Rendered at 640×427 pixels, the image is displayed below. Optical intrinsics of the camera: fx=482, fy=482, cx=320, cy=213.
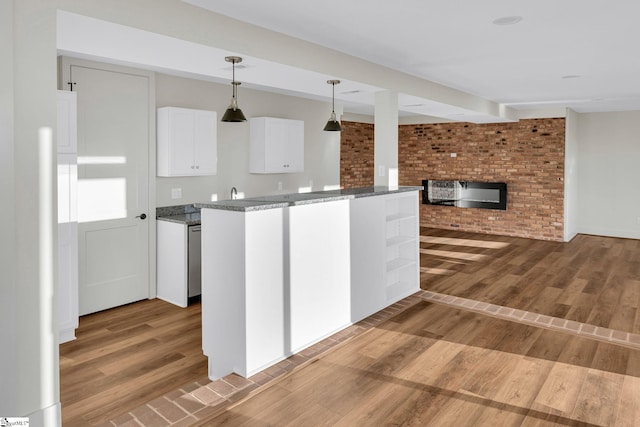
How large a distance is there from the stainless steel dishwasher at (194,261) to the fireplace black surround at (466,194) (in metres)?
6.23

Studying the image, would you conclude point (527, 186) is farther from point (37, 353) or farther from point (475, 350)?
point (37, 353)

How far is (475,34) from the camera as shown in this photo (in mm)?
3605

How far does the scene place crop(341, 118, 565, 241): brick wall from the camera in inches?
342

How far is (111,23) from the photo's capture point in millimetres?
2664

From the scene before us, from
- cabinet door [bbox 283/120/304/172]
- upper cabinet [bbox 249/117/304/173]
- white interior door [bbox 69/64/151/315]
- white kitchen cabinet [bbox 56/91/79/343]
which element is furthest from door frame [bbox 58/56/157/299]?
cabinet door [bbox 283/120/304/172]

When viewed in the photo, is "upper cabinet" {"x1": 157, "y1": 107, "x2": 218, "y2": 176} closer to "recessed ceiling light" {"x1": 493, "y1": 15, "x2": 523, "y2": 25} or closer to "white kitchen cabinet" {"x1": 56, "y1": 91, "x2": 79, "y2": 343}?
"white kitchen cabinet" {"x1": 56, "y1": 91, "x2": 79, "y2": 343}

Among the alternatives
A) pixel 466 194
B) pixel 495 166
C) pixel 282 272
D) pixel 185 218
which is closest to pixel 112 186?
pixel 185 218

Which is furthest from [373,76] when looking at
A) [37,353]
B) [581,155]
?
[581,155]

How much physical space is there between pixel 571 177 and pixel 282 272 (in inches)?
294

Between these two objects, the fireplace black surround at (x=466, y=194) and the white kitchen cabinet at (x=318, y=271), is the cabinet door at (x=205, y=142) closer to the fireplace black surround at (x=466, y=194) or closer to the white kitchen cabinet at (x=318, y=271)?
the white kitchen cabinet at (x=318, y=271)

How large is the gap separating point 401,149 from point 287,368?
8.01 metres

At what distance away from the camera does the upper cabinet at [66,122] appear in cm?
393

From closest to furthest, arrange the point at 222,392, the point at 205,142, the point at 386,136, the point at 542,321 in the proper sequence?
the point at 222,392, the point at 542,321, the point at 386,136, the point at 205,142

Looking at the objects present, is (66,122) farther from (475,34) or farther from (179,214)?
(475,34)
